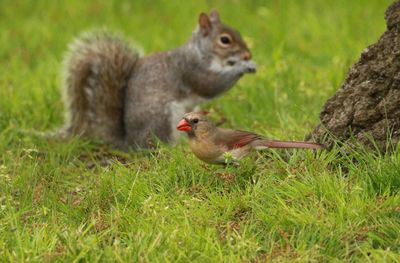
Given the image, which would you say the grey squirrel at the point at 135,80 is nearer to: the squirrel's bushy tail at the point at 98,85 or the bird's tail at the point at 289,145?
the squirrel's bushy tail at the point at 98,85

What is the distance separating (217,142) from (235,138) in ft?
0.36

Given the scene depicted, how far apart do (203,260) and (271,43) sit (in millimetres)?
4615

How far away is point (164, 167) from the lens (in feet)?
13.6

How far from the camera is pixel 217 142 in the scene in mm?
4012

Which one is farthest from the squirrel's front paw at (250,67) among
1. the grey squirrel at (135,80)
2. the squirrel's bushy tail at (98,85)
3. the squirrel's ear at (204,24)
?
the squirrel's bushy tail at (98,85)

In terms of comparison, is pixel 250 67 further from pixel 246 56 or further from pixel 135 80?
pixel 135 80

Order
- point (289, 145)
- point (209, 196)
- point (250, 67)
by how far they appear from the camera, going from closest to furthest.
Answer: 1. point (209, 196)
2. point (289, 145)
3. point (250, 67)

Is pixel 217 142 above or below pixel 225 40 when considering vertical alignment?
below

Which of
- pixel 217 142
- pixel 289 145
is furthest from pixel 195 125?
pixel 289 145

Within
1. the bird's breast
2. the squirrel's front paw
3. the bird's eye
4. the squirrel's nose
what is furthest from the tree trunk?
the bird's eye

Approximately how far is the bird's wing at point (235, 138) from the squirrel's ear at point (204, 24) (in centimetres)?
223

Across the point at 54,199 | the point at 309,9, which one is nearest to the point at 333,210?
the point at 54,199

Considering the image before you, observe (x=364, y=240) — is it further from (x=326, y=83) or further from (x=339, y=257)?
(x=326, y=83)

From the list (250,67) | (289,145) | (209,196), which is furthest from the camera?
(250,67)
